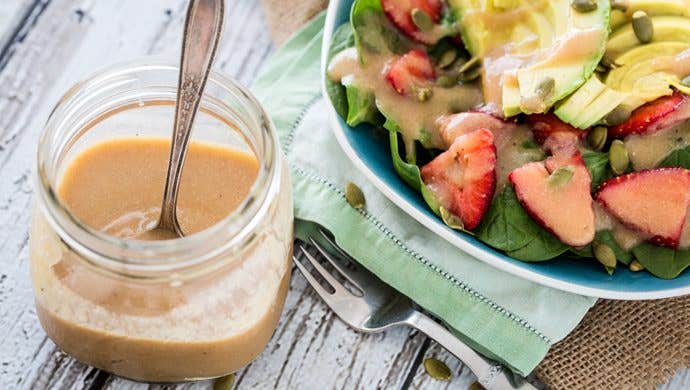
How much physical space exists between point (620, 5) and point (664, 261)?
1.52 ft

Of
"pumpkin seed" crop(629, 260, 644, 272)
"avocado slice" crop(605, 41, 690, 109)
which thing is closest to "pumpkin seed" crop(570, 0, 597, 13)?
"avocado slice" crop(605, 41, 690, 109)

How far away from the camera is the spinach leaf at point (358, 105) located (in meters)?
1.69

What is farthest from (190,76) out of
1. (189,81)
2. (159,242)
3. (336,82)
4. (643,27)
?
(643,27)

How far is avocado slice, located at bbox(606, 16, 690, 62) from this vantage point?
1.72m

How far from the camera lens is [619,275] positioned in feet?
5.34

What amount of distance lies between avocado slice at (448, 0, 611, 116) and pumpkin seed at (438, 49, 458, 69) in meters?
0.03

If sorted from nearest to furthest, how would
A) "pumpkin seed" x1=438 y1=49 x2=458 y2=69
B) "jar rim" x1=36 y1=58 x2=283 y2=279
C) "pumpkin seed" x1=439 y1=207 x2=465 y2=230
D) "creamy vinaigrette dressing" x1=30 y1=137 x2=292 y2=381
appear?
"jar rim" x1=36 y1=58 x2=283 y2=279
"creamy vinaigrette dressing" x1=30 y1=137 x2=292 y2=381
"pumpkin seed" x1=439 y1=207 x2=465 y2=230
"pumpkin seed" x1=438 y1=49 x2=458 y2=69

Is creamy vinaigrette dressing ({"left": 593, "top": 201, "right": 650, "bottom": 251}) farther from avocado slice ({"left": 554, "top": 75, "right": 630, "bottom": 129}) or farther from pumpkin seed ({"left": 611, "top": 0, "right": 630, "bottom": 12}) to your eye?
pumpkin seed ({"left": 611, "top": 0, "right": 630, "bottom": 12})

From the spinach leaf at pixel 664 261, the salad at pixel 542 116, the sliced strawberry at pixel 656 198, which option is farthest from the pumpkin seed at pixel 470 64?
Result: the spinach leaf at pixel 664 261

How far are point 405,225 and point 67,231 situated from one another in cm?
65

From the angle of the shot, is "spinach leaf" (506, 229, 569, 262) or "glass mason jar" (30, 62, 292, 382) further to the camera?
"spinach leaf" (506, 229, 569, 262)

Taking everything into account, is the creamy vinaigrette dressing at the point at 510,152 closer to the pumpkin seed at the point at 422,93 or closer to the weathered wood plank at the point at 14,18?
the pumpkin seed at the point at 422,93

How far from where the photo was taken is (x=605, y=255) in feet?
5.28

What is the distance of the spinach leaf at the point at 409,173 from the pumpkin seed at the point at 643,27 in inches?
18.0
